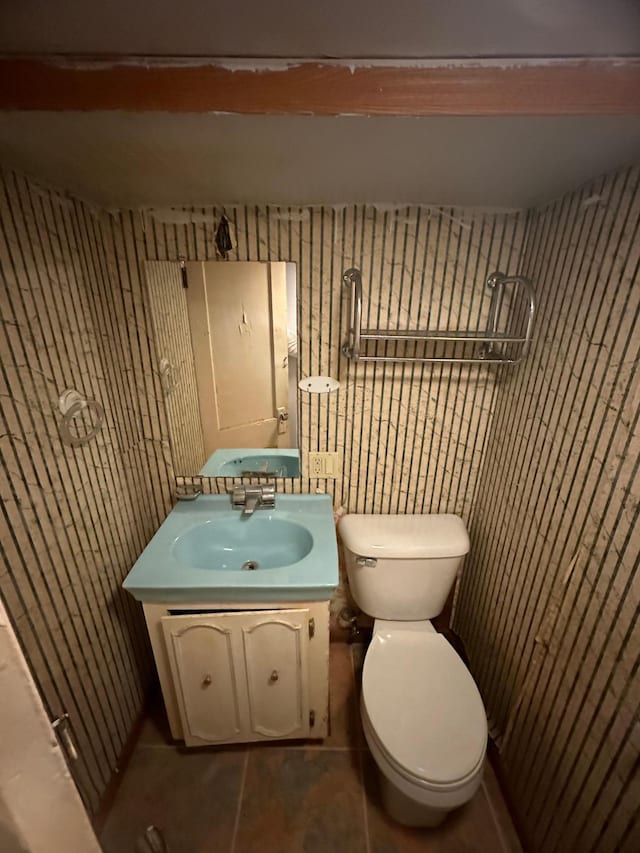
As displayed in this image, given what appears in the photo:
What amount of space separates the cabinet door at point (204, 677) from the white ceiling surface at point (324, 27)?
4.20 feet

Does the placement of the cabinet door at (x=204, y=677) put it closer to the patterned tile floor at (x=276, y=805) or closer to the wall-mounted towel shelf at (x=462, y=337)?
the patterned tile floor at (x=276, y=805)

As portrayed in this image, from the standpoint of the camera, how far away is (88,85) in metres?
0.51

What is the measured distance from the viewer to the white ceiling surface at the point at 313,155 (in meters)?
0.62

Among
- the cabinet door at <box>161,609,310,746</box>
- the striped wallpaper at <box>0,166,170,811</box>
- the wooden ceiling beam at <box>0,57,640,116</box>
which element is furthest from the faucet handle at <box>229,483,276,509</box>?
the wooden ceiling beam at <box>0,57,640,116</box>

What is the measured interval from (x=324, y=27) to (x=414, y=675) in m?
1.56

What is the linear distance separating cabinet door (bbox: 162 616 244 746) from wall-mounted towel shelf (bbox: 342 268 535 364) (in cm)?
102

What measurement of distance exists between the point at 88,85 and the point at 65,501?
926 millimetres

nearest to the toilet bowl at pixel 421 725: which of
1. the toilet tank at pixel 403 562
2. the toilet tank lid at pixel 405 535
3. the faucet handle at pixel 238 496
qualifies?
the toilet tank at pixel 403 562

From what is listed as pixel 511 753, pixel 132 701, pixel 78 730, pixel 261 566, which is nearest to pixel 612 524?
pixel 511 753

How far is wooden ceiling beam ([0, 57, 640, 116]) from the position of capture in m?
0.51

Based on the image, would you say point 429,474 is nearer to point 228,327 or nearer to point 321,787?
point 228,327

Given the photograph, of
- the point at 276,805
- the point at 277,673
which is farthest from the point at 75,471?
the point at 276,805

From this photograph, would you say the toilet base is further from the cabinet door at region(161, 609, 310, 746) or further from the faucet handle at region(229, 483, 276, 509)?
the faucet handle at region(229, 483, 276, 509)

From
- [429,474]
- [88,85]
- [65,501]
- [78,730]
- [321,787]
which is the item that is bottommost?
[321,787]
